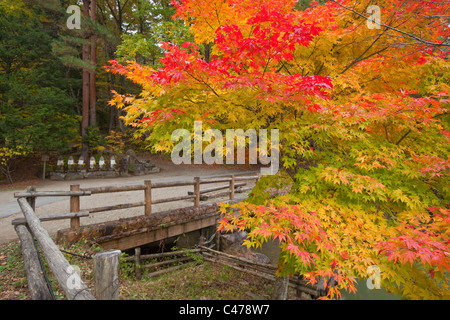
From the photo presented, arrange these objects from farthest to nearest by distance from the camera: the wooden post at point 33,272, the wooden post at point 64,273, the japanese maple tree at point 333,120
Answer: the japanese maple tree at point 333,120 → the wooden post at point 33,272 → the wooden post at point 64,273

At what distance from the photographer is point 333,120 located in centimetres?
324

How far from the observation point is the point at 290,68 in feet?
13.7

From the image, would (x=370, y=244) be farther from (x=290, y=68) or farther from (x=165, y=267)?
(x=165, y=267)

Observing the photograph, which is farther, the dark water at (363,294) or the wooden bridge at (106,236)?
the dark water at (363,294)

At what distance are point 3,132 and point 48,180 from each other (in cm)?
308

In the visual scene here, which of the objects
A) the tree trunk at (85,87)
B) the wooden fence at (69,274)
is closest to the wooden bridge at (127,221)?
the wooden fence at (69,274)

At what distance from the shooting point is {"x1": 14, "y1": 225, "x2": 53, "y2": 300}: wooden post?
8.23 ft

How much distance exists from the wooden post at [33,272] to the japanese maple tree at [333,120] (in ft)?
6.97

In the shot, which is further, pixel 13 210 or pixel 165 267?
pixel 13 210

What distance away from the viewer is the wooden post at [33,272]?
2.51m

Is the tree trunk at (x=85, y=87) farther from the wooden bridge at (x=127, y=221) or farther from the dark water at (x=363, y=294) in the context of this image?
the dark water at (x=363, y=294)

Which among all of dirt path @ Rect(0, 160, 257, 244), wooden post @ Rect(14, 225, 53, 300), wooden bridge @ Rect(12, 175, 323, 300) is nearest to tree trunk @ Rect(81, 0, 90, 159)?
dirt path @ Rect(0, 160, 257, 244)

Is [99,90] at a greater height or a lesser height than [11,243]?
greater
